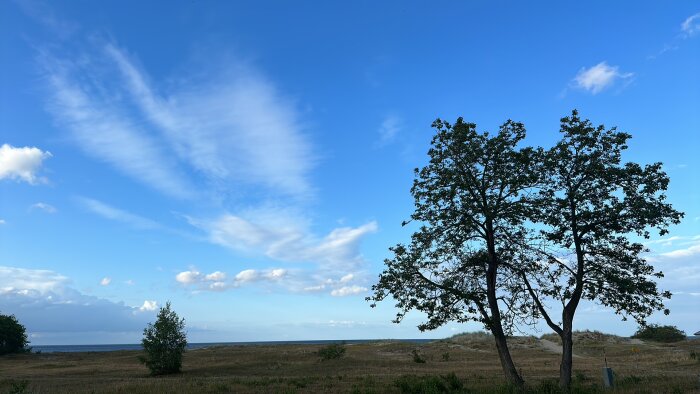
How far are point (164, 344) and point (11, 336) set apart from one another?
69674mm

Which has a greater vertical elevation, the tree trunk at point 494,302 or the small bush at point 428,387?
the tree trunk at point 494,302

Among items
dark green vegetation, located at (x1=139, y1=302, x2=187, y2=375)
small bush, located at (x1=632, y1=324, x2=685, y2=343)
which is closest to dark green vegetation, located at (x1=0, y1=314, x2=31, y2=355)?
dark green vegetation, located at (x1=139, y1=302, x2=187, y2=375)

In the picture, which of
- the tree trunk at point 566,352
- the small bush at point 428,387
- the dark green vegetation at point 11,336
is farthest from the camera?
the dark green vegetation at point 11,336

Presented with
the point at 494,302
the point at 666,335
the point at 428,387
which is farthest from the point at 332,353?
the point at 666,335

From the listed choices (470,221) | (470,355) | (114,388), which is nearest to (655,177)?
(470,221)

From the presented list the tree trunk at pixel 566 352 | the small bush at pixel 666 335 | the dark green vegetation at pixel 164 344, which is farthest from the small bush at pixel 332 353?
the small bush at pixel 666 335

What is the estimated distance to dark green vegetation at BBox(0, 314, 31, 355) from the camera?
98062 millimetres

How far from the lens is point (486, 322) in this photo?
24344mm

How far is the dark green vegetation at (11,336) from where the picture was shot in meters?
98.1

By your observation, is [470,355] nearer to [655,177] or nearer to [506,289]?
[506,289]

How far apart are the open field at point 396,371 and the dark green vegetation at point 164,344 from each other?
173 cm

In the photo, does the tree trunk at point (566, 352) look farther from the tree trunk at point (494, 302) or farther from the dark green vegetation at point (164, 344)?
the dark green vegetation at point (164, 344)

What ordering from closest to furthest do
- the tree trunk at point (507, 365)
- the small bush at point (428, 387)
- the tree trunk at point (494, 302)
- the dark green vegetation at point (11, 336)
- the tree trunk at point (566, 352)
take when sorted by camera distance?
the tree trunk at point (566, 352) < the tree trunk at point (507, 365) < the small bush at point (428, 387) < the tree trunk at point (494, 302) < the dark green vegetation at point (11, 336)

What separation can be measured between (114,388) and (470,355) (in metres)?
45.8
